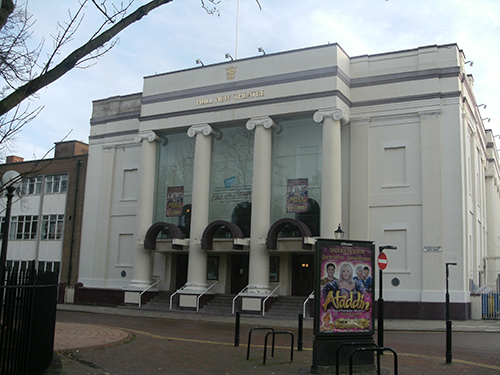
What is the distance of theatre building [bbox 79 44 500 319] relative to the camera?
26.4 m

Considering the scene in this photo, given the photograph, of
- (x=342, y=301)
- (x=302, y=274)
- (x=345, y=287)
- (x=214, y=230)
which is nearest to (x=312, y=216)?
(x=302, y=274)

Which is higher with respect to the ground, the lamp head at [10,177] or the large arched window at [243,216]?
the large arched window at [243,216]

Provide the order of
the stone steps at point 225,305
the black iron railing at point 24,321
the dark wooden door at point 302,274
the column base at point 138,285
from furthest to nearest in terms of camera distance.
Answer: the column base at point 138,285
the dark wooden door at point 302,274
the stone steps at point 225,305
the black iron railing at point 24,321

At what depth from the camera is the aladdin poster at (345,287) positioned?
426 inches

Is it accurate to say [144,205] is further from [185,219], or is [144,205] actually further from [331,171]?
[331,171]

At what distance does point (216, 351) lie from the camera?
13727 mm

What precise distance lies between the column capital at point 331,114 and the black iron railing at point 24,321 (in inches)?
787

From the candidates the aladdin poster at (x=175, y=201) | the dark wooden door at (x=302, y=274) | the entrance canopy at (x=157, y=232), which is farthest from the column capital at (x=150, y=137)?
the dark wooden door at (x=302, y=274)

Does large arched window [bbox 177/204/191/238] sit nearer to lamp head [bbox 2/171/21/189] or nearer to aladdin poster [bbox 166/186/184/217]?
aladdin poster [bbox 166/186/184/217]

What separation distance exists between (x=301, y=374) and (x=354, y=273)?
2.34 metres

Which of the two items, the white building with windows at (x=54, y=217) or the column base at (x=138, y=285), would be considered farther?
the white building with windows at (x=54, y=217)

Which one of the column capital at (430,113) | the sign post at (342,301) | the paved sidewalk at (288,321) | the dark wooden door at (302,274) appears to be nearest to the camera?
the sign post at (342,301)

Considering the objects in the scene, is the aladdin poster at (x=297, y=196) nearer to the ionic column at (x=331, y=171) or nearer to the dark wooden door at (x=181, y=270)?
the ionic column at (x=331, y=171)

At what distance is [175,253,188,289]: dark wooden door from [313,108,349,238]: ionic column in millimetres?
10561
